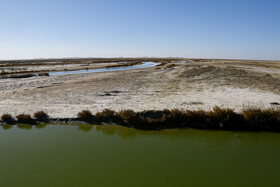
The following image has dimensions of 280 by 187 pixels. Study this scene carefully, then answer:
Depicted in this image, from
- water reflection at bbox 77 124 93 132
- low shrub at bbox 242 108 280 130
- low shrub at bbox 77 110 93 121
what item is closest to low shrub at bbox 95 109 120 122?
low shrub at bbox 77 110 93 121

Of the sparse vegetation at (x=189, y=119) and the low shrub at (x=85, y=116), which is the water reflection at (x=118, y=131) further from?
the low shrub at (x=85, y=116)

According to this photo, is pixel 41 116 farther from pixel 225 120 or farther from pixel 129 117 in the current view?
pixel 225 120

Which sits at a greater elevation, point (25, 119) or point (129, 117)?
point (129, 117)

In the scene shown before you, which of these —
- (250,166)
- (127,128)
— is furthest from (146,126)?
(250,166)

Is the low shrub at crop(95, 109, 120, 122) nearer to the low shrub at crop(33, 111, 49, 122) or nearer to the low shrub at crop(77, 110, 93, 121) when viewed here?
the low shrub at crop(77, 110, 93, 121)

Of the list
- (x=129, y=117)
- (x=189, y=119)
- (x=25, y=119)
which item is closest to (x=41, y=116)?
(x=25, y=119)

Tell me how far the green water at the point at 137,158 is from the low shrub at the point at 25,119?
101 cm

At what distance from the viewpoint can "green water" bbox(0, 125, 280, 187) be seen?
16.8 ft

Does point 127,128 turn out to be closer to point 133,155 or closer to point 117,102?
point 133,155

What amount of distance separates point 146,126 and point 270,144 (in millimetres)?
4529

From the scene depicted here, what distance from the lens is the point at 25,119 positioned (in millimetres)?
9727

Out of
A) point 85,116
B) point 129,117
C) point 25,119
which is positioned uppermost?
point 129,117

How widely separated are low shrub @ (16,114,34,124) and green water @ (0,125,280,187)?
101 cm

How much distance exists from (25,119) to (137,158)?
250 inches
